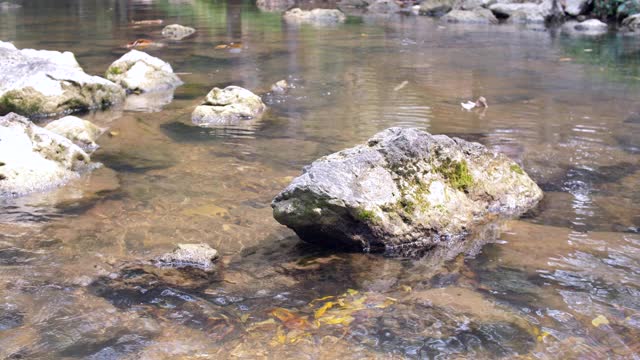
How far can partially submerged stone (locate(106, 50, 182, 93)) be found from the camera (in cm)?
1032

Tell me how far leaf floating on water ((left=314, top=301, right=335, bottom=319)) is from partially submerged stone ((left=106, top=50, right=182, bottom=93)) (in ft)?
23.6

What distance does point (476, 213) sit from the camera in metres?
5.09

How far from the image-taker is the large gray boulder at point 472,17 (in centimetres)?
2083

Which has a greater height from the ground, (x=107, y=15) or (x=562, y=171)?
(x=107, y=15)

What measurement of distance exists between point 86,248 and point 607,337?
324 cm

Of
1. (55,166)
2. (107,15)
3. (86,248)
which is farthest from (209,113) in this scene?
(107,15)

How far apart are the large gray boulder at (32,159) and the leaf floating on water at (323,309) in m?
3.14

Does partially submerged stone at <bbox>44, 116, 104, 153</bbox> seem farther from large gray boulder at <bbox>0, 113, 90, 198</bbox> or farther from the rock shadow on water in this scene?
the rock shadow on water

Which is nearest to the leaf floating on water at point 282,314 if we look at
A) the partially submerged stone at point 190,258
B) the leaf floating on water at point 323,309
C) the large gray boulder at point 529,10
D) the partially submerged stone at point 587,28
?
the leaf floating on water at point 323,309

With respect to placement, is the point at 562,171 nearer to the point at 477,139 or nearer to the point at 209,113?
the point at 477,139

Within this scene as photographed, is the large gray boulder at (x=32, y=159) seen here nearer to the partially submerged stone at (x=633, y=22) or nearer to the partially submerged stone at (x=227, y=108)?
the partially submerged stone at (x=227, y=108)

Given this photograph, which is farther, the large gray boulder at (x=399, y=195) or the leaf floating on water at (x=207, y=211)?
the leaf floating on water at (x=207, y=211)

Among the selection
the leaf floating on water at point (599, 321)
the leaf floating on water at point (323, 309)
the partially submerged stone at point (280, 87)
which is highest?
the partially submerged stone at point (280, 87)

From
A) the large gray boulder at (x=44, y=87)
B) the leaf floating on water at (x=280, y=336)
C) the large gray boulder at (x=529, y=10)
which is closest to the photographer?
the leaf floating on water at (x=280, y=336)
